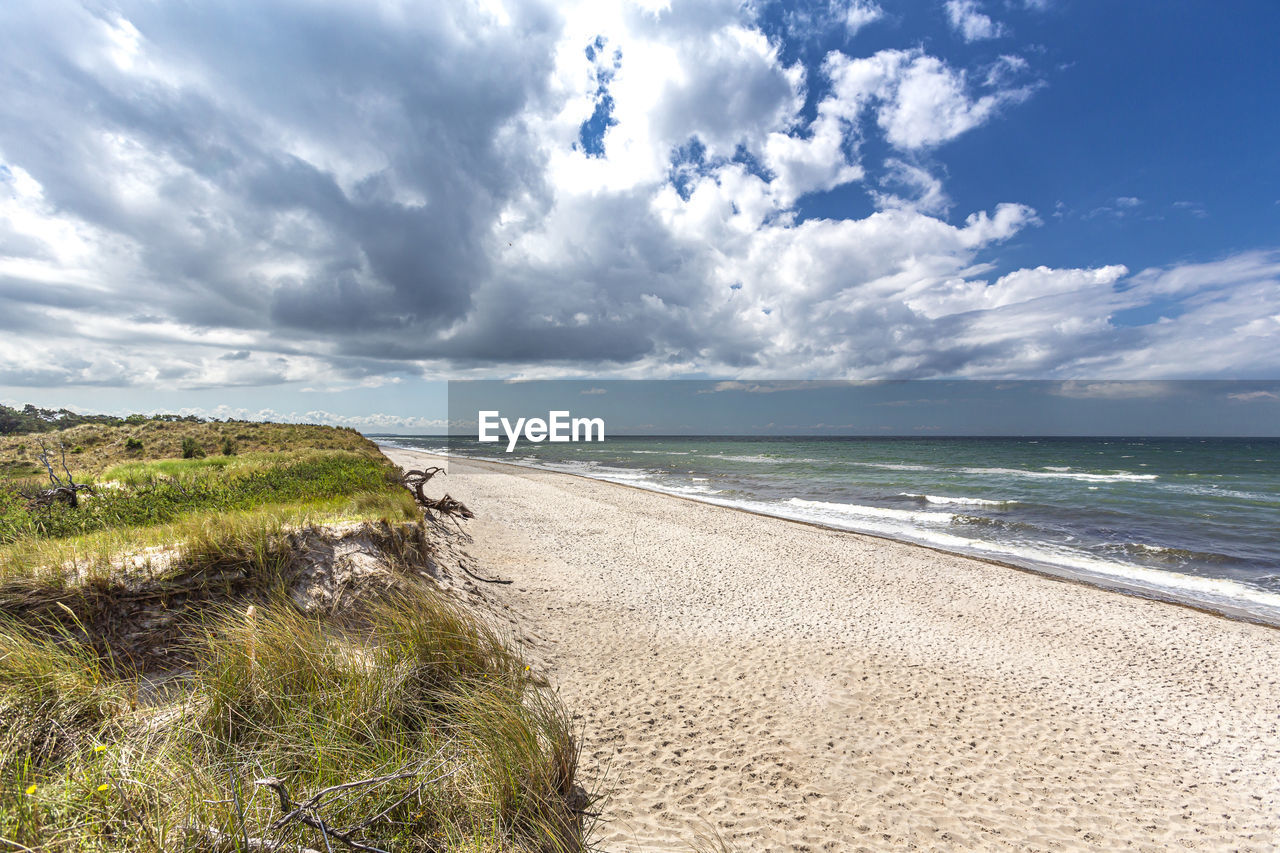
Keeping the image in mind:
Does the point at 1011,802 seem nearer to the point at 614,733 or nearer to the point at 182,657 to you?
the point at 614,733

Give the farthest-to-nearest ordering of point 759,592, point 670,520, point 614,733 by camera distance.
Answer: point 670,520 → point 759,592 → point 614,733

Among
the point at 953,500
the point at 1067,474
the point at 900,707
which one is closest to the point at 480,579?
the point at 900,707

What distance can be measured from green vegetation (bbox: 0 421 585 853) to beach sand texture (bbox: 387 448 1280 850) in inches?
50.0

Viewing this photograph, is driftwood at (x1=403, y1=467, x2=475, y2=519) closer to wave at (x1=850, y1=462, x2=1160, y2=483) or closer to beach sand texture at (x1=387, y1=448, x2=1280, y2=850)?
beach sand texture at (x1=387, y1=448, x2=1280, y2=850)

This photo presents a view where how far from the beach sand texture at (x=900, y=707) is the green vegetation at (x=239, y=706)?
1.27 m

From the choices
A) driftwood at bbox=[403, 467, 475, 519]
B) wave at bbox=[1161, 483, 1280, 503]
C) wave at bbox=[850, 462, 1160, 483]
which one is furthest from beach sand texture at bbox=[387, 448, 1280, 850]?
wave at bbox=[850, 462, 1160, 483]

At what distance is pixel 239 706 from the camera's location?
3777 millimetres

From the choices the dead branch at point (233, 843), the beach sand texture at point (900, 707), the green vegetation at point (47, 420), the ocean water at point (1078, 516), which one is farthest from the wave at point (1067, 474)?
the green vegetation at point (47, 420)

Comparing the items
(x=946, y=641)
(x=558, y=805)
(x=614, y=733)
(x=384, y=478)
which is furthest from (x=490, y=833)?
(x=384, y=478)

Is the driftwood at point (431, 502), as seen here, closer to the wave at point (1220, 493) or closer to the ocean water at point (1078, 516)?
the ocean water at point (1078, 516)

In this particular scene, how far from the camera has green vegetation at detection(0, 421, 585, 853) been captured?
254cm

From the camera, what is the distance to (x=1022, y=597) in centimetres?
1130

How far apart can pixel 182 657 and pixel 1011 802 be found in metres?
8.26

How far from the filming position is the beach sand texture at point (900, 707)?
14.9ft
